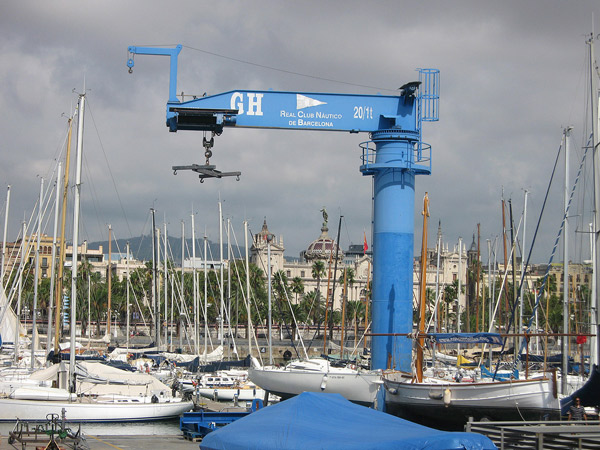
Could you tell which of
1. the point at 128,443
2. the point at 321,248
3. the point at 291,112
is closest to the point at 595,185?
A: the point at 291,112

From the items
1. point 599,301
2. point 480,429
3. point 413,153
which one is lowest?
point 480,429

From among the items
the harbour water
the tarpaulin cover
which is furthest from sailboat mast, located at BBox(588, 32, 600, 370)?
the harbour water


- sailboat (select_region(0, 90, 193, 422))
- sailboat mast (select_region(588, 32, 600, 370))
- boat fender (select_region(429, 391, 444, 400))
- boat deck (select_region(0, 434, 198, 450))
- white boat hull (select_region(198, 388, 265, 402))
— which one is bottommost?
white boat hull (select_region(198, 388, 265, 402))

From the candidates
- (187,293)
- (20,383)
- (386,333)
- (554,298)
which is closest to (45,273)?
(187,293)

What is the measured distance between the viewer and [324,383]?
30375 millimetres

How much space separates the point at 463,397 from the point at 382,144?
8760 millimetres

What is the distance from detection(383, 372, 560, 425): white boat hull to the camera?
23844 mm

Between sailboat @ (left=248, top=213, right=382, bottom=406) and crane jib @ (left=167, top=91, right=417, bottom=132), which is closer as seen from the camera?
crane jib @ (left=167, top=91, right=417, bottom=132)

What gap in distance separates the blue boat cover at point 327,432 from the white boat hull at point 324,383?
37.5ft

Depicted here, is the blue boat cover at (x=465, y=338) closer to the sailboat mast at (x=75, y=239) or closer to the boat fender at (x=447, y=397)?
the boat fender at (x=447, y=397)

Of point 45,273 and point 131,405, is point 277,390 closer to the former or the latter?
point 131,405

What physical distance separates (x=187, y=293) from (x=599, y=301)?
67143 millimetres

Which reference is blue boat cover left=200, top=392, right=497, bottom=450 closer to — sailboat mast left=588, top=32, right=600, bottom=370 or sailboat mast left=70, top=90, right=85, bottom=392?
sailboat mast left=588, top=32, right=600, bottom=370

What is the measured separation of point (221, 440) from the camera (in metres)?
15.8
